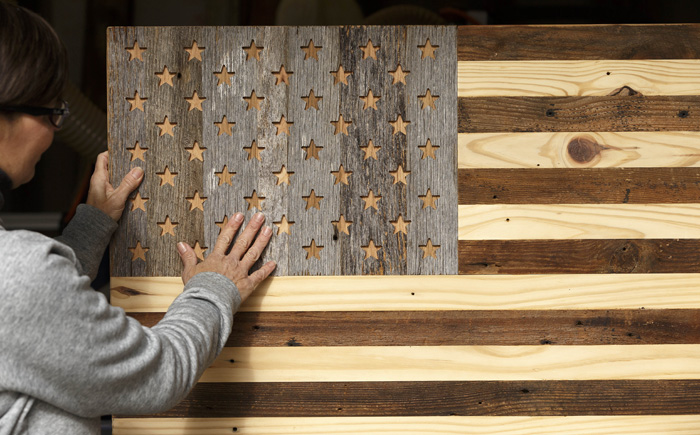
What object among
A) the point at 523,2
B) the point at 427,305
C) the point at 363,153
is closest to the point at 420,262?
the point at 427,305

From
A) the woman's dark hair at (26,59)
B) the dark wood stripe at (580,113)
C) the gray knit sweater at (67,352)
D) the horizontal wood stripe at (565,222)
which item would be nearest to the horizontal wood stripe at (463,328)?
the horizontal wood stripe at (565,222)

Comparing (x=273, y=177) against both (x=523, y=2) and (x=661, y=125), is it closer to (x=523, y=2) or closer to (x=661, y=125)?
(x=661, y=125)

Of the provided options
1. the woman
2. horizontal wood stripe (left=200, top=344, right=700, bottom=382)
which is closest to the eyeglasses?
the woman

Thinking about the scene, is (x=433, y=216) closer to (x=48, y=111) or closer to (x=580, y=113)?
(x=580, y=113)

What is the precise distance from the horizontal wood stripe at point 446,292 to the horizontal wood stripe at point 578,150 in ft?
0.75

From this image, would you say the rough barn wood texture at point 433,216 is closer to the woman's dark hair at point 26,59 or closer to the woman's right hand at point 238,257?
the woman's right hand at point 238,257

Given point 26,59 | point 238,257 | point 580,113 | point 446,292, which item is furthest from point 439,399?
point 26,59

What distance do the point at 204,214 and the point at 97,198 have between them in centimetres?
21

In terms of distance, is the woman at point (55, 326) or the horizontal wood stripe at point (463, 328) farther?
the horizontal wood stripe at point (463, 328)

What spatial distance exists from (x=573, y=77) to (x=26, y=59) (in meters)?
0.95

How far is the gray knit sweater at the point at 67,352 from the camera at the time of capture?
56cm

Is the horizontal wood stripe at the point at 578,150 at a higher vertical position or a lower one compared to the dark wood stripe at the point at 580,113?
lower

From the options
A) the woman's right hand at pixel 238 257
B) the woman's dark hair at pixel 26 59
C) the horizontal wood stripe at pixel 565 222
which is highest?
the woman's dark hair at pixel 26 59

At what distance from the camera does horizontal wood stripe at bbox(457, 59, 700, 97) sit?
0.97 metres
